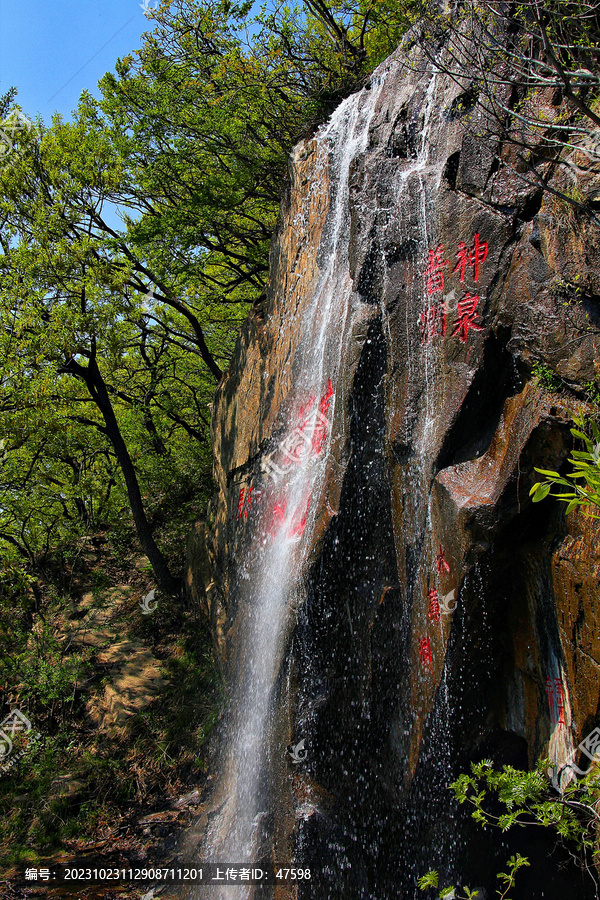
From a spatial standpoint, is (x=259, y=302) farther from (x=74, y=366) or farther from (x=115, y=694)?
(x=115, y=694)

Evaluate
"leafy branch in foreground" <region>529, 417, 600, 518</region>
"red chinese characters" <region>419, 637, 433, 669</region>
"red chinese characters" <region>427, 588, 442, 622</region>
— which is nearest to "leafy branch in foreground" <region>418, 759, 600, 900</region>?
"red chinese characters" <region>419, 637, 433, 669</region>

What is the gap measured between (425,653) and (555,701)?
106 centimetres

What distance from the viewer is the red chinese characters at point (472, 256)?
15.7ft

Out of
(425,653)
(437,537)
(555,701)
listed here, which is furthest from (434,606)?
(555,701)

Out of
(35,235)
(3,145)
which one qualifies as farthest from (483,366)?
(3,145)

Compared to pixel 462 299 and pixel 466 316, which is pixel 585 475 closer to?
pixel 466 316

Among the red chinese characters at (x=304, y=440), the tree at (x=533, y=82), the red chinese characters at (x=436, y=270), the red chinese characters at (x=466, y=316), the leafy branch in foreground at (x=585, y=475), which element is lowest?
the leafy branch in foreground at (x=585, y=475)

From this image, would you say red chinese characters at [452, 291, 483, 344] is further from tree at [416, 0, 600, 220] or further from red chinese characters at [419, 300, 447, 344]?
tree at [416, 0, 600, 220]

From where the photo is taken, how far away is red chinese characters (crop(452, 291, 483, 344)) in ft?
15.7

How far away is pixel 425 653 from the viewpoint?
5.00 meters

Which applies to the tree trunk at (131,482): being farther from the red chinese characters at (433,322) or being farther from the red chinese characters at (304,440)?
the red chinese characters at (433,322)

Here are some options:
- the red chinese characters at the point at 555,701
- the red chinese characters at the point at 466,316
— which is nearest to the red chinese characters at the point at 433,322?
the red chinese characters at the point at 466,316

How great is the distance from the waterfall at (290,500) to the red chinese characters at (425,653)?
3.95ft

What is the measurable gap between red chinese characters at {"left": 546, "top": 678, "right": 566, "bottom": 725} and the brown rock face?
0.02 meters
